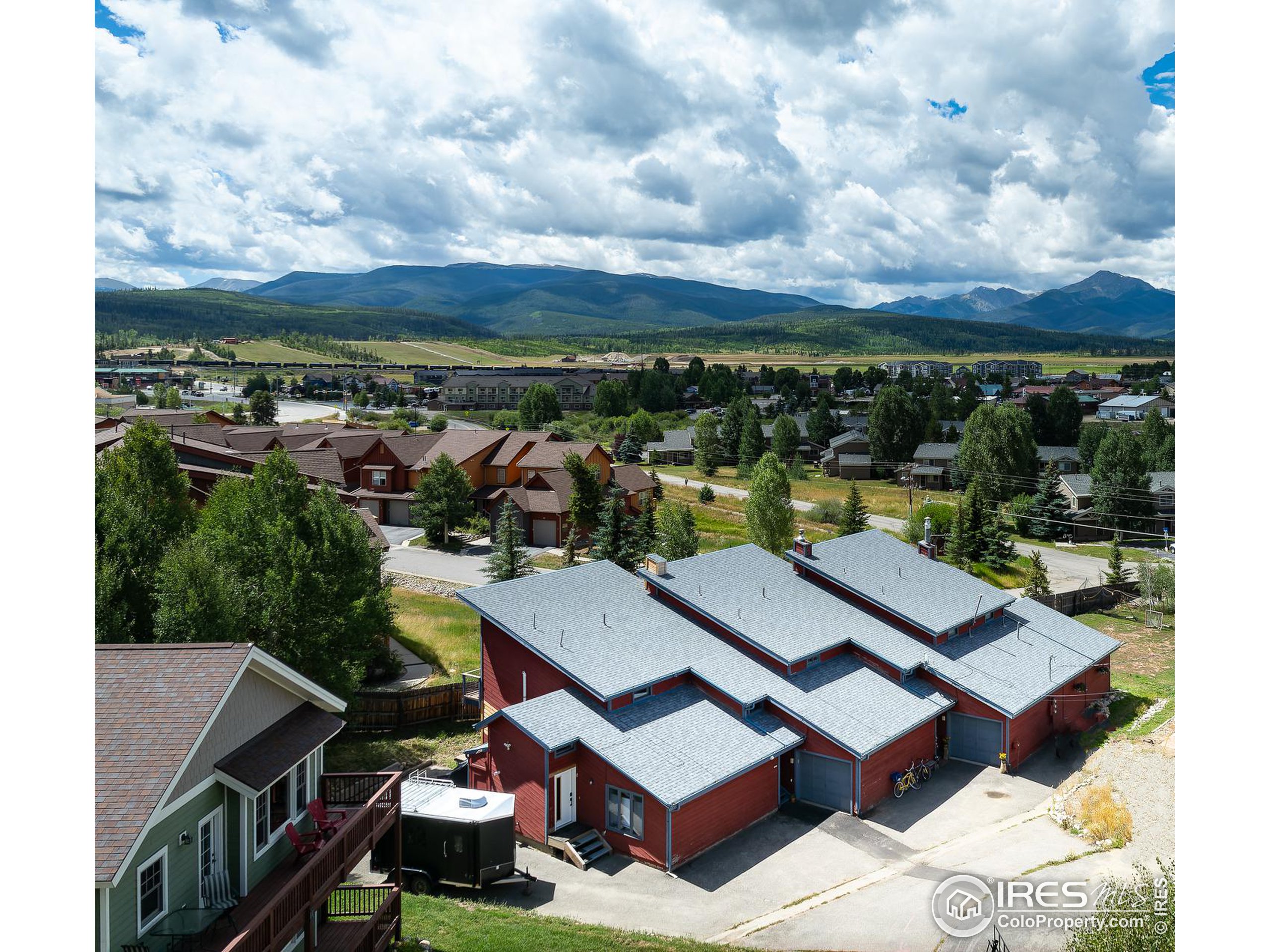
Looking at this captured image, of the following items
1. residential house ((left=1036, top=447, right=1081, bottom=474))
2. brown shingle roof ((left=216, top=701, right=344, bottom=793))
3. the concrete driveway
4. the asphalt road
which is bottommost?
the concrete driveway

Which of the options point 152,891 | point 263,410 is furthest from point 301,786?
point 263,410

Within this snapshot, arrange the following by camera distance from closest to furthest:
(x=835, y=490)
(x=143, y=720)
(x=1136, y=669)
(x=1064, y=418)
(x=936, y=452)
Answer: (x=143, y=720), (x=1136, y=669), (x=835, y=490), (x=936, y=452), (x=1064, y=418)

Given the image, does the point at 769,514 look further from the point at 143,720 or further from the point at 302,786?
the point at 143,720

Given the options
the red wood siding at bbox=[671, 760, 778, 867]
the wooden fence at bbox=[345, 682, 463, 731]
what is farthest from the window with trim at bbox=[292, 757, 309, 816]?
the wooden fence at bbox=[345, 682, 463, 731]

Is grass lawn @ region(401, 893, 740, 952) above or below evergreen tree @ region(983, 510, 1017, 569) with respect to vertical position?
below

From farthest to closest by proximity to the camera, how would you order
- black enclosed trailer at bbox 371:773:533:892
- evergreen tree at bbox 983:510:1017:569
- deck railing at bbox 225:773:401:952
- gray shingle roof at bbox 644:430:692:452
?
gray shingle roof at bbox 644:430:692:452
evergreen tree at bbox 983:510:1017:569
black enclosed trailer at bbox 371:773:533:892
deck railing at bbox 225:773:401:952

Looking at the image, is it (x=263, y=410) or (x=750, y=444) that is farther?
(x=263, y=410)

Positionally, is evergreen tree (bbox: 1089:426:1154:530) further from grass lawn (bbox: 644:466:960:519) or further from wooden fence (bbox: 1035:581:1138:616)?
wooden fence (bbox: 1035:581:1138:616)
